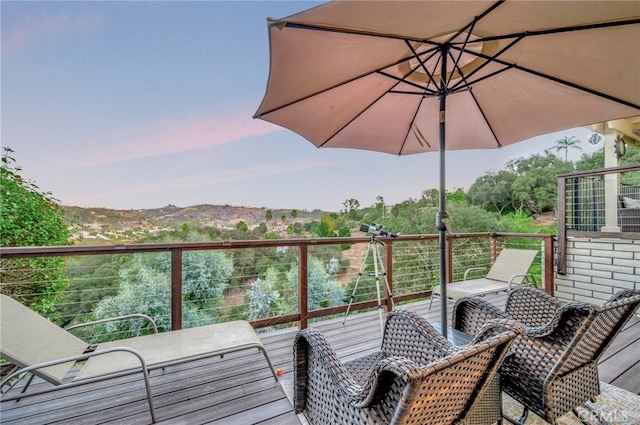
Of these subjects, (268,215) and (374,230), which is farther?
(268,215)

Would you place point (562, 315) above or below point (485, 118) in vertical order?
below

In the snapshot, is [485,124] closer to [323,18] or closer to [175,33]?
[323,18]

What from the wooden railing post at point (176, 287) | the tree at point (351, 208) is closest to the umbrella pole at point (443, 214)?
the wooden railing post at point (176, 287)

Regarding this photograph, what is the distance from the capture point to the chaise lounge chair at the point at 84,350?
63.1 inches

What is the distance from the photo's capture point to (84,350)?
79.2 inches

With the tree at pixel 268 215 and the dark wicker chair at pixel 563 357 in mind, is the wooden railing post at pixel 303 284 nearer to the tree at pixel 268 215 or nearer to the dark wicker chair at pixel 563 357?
the dark wicker chair at pixel 563 357

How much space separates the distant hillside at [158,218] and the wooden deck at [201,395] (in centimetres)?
380

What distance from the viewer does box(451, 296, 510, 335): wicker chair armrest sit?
169 cm

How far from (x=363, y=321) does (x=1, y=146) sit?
5.45 m

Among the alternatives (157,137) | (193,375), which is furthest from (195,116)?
(193,375)

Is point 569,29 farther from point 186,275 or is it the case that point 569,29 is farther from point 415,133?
point 186,275

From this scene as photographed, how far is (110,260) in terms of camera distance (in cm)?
546

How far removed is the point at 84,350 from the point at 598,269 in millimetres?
5884

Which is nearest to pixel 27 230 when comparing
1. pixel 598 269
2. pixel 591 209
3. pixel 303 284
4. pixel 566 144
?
pixel 303 284
